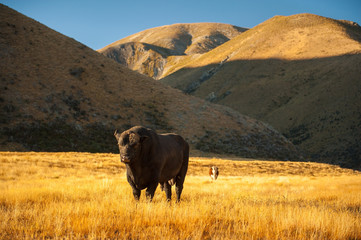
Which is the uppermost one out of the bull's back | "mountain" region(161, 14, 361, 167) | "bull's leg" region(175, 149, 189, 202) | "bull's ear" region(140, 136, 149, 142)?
"mountain" region(161, 14, 361, 167)

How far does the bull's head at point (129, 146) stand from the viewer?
6324mm

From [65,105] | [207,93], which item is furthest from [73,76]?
[207,93]

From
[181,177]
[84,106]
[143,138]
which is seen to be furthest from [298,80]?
[143,138]

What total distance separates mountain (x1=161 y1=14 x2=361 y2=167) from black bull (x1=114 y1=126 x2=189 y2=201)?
5792 centimetres

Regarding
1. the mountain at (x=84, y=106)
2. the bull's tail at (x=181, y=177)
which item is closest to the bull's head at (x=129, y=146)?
the bull's tail at (x=181, y=177)

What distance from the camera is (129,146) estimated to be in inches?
253

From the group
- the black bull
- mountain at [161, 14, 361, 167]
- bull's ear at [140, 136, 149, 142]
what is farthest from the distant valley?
bull's ear at [140, 136, 149, 142]

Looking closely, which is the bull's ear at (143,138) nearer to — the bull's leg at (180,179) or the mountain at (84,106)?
the bull's leg at (180,179)

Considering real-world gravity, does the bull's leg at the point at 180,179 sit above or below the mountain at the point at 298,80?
below

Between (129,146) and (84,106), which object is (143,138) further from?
(84,106)

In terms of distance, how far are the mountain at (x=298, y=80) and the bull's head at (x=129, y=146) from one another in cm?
5976

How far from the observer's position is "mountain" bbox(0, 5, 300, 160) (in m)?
38.8

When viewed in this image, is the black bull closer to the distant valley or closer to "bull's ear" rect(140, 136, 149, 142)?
"bull's ear" rect(140, 136, 149, 142)

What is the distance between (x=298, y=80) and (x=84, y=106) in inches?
3055
